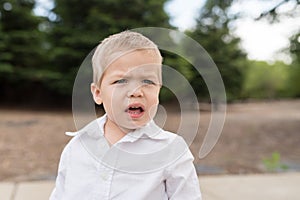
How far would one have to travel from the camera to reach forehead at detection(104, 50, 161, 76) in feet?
3.45

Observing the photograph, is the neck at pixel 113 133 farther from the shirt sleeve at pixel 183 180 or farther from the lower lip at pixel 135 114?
the shirt sleeve at pixel 183 180

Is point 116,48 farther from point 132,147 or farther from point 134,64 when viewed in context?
point 132,147

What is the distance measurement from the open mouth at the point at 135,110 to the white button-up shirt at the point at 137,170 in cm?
6

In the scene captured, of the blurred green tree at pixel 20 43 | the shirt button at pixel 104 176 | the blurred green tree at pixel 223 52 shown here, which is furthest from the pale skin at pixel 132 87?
the blurred green tree at pixel 20 43

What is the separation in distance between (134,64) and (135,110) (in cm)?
14

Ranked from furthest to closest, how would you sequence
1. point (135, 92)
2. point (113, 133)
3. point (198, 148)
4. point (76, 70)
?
point (76, 70), point (198, 148), point (113, 133), point (135, 92)

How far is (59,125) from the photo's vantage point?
616 centimetres

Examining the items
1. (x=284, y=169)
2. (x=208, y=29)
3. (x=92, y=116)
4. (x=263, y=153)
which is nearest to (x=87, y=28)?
(x=208, y=29)

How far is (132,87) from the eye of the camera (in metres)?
1.04

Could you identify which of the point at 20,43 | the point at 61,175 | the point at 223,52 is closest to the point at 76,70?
the point at 20,43

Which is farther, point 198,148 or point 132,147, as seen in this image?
point 198,148

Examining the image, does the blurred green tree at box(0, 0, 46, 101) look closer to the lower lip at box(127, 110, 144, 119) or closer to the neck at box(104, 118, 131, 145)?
the neck at box(104, 118, 131, 145)

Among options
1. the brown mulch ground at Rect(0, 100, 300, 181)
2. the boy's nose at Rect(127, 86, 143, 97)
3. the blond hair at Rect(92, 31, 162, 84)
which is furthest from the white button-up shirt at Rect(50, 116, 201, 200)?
the brown mulch ground at Rect(0, 100, 300, 181)

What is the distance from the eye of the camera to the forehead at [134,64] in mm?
1052
